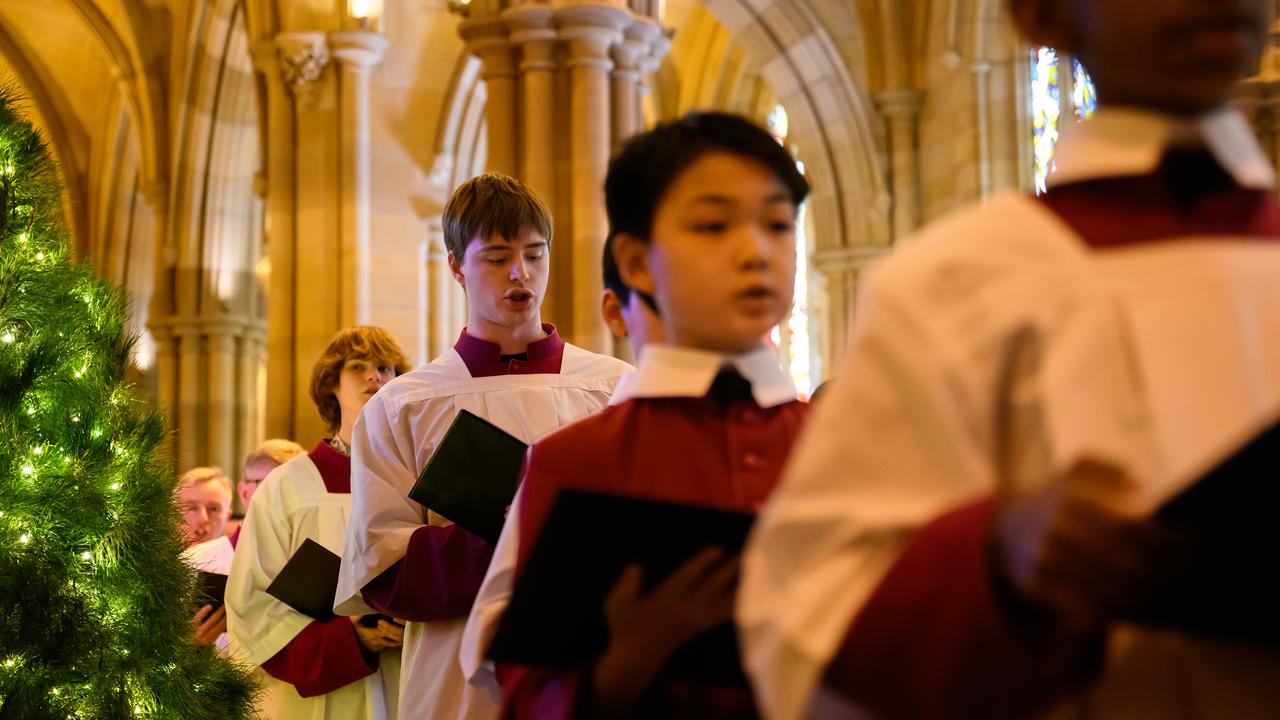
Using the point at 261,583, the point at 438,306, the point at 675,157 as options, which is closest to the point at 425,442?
the point at 261,583

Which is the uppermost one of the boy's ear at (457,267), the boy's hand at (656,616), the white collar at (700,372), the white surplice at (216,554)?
the boy's ear at (457,267)

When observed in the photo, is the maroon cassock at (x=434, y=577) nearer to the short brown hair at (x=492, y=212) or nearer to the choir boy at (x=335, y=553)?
the short brown hair at (x=492, y=212)

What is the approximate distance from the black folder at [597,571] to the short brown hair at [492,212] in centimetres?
170

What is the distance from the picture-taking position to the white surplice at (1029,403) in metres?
1.01

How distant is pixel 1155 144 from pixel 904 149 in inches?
568

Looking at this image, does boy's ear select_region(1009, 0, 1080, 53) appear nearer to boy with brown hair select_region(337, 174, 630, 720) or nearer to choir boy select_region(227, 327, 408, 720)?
boy with brown hair select_region(337, 174, 630, 720)

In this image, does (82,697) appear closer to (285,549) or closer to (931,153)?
(285,549)

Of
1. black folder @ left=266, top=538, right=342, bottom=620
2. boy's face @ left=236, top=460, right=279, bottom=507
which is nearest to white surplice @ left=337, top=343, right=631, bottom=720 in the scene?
black folder @ left=266, top=538, right=342, bottom=620

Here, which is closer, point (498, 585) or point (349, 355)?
point (498, 585)

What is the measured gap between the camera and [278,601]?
14.6ft

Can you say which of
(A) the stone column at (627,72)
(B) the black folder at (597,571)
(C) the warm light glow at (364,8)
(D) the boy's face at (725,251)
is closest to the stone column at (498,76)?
(A) the stone column at (627,72)

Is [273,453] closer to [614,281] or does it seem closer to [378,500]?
[378,500]

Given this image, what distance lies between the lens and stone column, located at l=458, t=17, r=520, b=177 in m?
9.77

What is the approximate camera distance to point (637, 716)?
158cm
